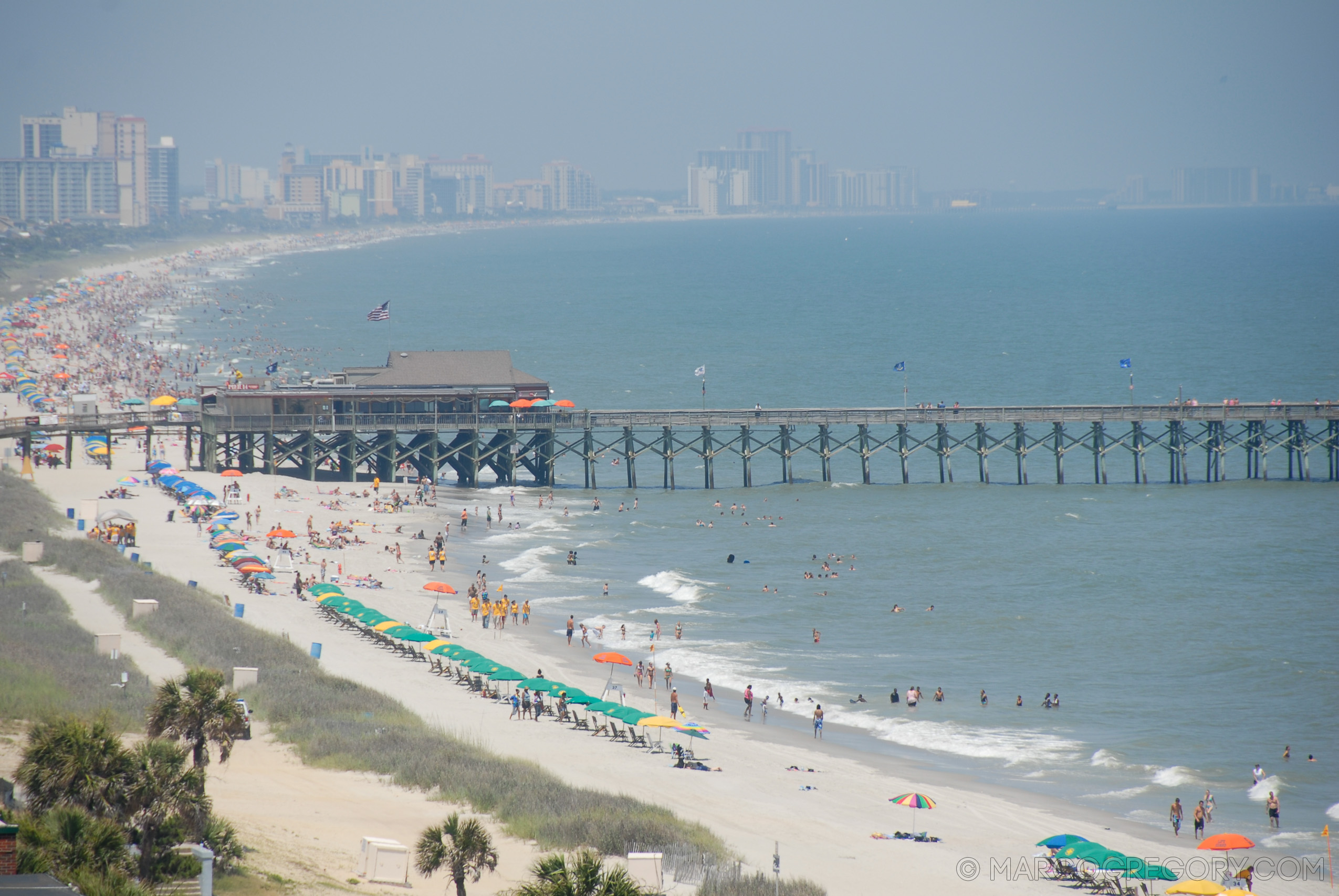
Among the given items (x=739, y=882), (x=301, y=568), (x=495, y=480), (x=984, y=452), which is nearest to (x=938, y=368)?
(x=984, y=452)

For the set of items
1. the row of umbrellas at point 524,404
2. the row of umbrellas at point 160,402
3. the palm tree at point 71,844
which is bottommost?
the palm tree at point 71,844

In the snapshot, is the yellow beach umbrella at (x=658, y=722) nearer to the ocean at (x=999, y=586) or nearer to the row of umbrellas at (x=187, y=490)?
the ocean at (x=999, y=586)

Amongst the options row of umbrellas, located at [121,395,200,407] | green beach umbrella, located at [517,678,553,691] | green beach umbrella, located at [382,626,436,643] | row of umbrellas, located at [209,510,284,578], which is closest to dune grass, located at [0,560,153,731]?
green beach umbrella, located at [382,626,436,643]

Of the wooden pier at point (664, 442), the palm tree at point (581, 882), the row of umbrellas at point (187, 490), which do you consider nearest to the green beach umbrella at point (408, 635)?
the row of umbrellas at point (187, 490)

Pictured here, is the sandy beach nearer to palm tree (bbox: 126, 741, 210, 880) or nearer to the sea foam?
palm tree (bbox: 126, 741, 210, 880)

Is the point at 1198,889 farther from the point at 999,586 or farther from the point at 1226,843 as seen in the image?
the point at 999,586

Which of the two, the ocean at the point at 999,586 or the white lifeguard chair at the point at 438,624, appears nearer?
the ocean at the point at 999,586
